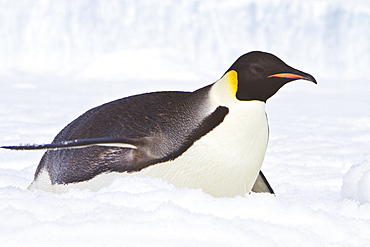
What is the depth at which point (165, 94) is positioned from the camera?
102 inches

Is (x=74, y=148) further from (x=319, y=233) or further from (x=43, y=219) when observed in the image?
(x=319, y=233)

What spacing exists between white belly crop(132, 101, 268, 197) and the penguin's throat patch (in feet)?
0.20

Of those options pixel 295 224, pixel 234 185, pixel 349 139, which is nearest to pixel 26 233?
pixel 295 224

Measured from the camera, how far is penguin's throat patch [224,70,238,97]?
241 cm

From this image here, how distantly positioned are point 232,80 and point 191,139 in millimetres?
298

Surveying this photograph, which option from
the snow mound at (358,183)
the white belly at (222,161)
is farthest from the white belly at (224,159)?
the snow mound at (358,183)

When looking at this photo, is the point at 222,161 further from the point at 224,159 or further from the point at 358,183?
the point at 358,183

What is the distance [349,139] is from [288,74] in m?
3.29

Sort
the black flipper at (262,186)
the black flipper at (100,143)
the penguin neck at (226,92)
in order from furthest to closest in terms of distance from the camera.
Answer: the black flipper at (262,186)
the penguin neck at (226,92)
the black flipper at (100,143)

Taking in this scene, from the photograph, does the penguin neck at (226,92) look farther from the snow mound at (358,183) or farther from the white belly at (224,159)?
the snow mound at (358,183)

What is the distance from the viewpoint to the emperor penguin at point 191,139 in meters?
2.32

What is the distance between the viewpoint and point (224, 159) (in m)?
2.35

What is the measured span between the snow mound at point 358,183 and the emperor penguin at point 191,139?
434 millimetres

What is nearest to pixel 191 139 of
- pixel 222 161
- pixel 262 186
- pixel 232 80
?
pixel 222 161
